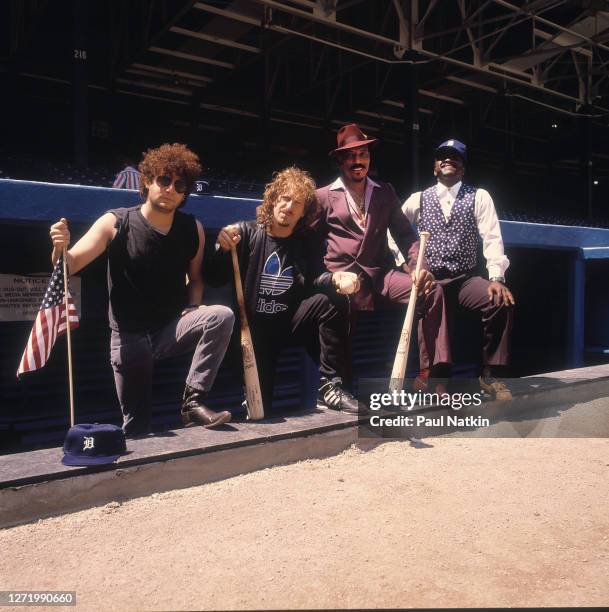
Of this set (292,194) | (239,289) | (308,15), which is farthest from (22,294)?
(308,15)

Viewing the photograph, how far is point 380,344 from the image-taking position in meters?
5.54

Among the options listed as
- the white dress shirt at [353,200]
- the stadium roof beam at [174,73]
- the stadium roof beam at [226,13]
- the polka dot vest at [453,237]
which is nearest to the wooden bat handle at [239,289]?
the white dress shirt at [353,200]

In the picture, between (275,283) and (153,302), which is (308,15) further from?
(153,302)

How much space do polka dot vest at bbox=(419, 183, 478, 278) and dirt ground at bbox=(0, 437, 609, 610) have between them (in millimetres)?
1489

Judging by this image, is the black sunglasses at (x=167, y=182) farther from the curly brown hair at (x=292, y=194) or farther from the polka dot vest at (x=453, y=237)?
the polka dot vest at (x=453, y=237)

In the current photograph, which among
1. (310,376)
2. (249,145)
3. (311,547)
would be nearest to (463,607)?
(311,547)

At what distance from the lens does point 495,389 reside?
13.6 feet

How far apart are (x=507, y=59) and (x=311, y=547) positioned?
1196cm

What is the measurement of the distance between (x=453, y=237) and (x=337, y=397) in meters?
1.43

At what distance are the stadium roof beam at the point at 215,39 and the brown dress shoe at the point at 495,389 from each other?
27.5 ft

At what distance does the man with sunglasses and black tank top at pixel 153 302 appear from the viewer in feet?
10.5

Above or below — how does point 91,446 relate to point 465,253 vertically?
below

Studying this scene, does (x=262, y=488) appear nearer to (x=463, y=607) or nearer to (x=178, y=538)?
(x=178, y=538)

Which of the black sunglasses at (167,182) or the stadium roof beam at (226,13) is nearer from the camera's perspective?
the black sunglasses at (167,182)
